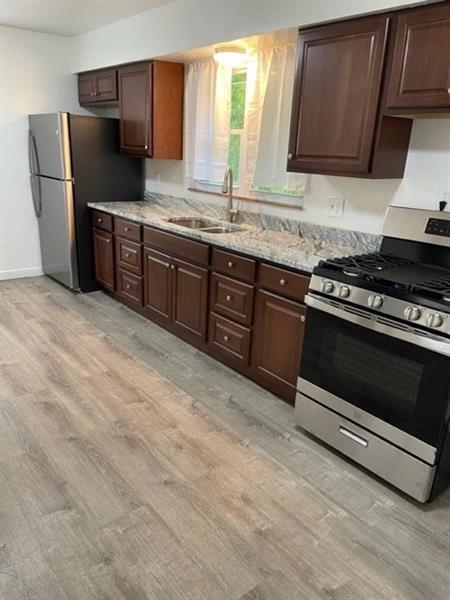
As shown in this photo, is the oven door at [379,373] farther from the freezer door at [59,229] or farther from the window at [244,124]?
the freezer door at [59,229]

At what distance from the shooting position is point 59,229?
14.4ft

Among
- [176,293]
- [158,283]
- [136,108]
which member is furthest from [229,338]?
[136,108]

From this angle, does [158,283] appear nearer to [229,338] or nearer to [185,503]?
[229,338]

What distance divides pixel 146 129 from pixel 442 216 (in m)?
2.59

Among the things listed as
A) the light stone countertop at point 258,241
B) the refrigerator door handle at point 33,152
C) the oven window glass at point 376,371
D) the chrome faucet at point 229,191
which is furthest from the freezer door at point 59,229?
the oven window glass at point 376,371

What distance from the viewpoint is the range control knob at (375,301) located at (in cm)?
192

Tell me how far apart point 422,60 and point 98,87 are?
335cm

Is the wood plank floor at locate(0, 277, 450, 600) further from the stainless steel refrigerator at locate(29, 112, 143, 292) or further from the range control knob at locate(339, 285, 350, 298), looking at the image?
the stainless steel refrigerator at locate(29, 112, 143, 292)

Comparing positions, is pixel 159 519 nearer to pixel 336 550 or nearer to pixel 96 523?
pixel 96 523

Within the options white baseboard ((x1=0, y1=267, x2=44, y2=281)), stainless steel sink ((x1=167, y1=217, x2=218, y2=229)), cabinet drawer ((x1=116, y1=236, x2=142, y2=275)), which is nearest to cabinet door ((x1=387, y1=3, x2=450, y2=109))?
stainless steel sink ((x1=167, y1=217, x2=218, y2=229))

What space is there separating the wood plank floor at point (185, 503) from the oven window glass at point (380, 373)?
0.39 m

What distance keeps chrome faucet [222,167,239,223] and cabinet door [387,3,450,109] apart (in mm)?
1516

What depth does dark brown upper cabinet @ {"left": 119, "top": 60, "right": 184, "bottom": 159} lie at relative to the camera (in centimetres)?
373

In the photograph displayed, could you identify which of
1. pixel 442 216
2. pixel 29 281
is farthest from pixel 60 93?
pixel 442 216
